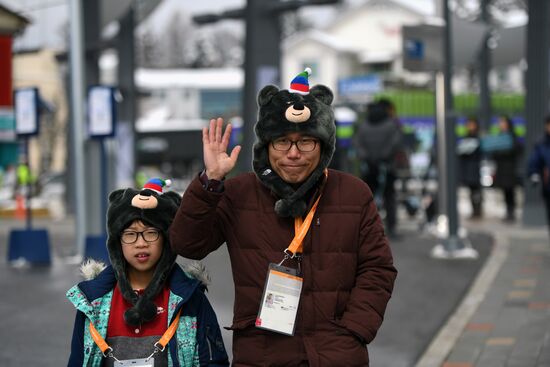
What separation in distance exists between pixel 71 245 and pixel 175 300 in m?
11.6

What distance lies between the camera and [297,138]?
3.87 m

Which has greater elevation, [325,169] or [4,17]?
[4,17]

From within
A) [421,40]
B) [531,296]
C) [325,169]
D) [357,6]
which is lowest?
[531,296]

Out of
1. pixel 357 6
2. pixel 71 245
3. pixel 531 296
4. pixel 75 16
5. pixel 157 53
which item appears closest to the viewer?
pixel 531 296

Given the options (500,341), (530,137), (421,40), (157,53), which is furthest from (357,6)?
(500,341)

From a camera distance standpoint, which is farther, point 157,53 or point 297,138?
point 157,53

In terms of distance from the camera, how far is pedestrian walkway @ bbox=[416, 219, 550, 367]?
740 centimetres

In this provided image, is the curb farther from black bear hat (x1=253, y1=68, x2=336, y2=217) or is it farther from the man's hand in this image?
the man's hand

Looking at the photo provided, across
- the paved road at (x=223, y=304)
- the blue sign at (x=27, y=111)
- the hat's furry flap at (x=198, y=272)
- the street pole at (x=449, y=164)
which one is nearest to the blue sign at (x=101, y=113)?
the blue sign at (x=27, y=111)

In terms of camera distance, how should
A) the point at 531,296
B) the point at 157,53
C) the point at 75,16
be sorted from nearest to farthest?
the point at 531,296 → the point at 75,16 → the point at 157,53

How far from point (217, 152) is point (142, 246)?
441 mm

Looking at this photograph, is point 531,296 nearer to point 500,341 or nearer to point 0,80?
point 500,341

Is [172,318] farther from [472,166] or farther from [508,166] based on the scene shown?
[472,166]

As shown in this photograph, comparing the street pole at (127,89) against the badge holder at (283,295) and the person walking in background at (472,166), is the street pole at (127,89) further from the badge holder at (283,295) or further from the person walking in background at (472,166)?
the badge holder at (283,295)
